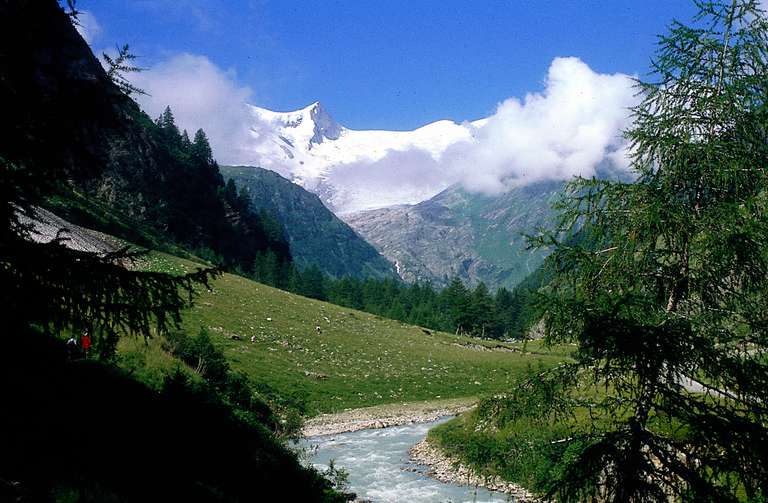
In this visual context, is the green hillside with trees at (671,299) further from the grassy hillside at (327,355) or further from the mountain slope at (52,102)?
the grassy hillside at (327,355)

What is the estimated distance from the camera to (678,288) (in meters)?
8.49

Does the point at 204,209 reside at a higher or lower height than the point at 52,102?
higher

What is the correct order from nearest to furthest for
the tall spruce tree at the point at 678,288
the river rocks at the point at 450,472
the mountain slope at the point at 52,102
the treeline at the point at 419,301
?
1. the mountain slope at the point at 52,102
2. the tall spruce tree at the point at 678,288
3. the river rocks at the point at 450,472
4. the treeline at the point at 419,301

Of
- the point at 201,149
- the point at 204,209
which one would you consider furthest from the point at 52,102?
the point at 201,149

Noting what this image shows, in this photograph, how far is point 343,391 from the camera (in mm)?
40344

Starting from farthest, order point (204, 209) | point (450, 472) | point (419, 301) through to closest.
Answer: point (419, 301)
point (204, 209)
point (450, 472)

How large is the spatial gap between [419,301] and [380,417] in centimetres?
10754

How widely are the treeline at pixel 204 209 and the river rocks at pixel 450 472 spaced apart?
95259 millimetres

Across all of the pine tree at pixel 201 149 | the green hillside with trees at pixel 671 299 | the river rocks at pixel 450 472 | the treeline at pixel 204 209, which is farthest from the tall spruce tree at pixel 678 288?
the pine tree at pixel 201 149

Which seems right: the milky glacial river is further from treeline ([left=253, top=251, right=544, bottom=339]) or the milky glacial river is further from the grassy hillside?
treeline ([left=253, top=251, right=544, bottom=339])

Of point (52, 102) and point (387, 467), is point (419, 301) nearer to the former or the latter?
point (387, 467)

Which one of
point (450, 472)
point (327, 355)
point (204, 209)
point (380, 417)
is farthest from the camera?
point (204, 209)

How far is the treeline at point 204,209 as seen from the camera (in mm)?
123188

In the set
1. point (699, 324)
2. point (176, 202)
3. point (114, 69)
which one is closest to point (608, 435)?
point (699, 324)
